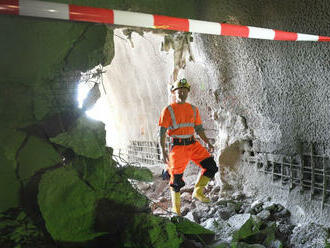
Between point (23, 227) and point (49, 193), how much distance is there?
318mm

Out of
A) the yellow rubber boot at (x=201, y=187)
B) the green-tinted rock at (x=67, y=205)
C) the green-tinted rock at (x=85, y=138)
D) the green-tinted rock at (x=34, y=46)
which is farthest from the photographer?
the yellow rubber boot at (x=201, y=187)

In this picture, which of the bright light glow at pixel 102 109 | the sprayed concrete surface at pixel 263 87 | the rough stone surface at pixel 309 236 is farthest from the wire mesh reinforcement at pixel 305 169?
the bright light glow at pixel 102 109

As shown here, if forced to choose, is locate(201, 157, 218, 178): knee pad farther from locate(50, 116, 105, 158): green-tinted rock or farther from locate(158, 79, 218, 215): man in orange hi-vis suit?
locate(50, 116, 105, 158): green-tinted rock

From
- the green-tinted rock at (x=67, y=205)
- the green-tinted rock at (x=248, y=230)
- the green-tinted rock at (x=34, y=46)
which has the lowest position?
the green-tinted rock at (x=248, y=230)

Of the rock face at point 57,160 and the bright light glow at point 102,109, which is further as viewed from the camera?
the bright light glow at point 102,109

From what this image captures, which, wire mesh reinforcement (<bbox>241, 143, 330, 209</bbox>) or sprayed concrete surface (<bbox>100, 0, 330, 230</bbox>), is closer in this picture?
sprayed concrete surface (<bbox>100, 0, 330, 230</bbox>)

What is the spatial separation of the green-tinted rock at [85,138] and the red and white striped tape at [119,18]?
969 mm

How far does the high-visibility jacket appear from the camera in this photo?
387 cm

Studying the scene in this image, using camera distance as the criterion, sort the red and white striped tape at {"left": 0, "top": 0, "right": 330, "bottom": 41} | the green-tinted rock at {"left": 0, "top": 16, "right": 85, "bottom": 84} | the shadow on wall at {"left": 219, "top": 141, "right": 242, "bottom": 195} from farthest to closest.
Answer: the shadow on wall at {"left": 219, "top": 141, "right": 242, "bottom": 195} → the green-tinted rock at {"left": 0, "top": 16, "right": 85, "bottom": 84} → the red and white striped tape at {"left": 0, "top": 0, "right": 330, "bottom": 41}

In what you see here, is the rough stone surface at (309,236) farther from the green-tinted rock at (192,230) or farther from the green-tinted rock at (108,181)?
the green-tinted rock at (108,181)

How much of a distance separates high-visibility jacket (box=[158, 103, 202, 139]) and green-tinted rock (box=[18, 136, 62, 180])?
1.47 m

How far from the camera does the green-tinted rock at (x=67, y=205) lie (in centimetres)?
247

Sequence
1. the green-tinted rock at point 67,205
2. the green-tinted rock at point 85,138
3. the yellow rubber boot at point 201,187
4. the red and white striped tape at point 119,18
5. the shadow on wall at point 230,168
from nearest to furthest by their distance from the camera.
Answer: the red and white striped tape at point 119,18 < the green-tinted rock at point 67,205 < the green-tinted rock at point 85,138 < the yellow rubber boot at point 201,187 < the shadow on wall at point 230,168

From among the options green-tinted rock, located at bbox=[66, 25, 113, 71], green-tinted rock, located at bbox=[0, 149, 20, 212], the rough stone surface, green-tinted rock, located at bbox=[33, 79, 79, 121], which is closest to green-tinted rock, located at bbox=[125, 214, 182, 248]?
green-tinted rock, located at bbox=[0, 149, 20, 212]
